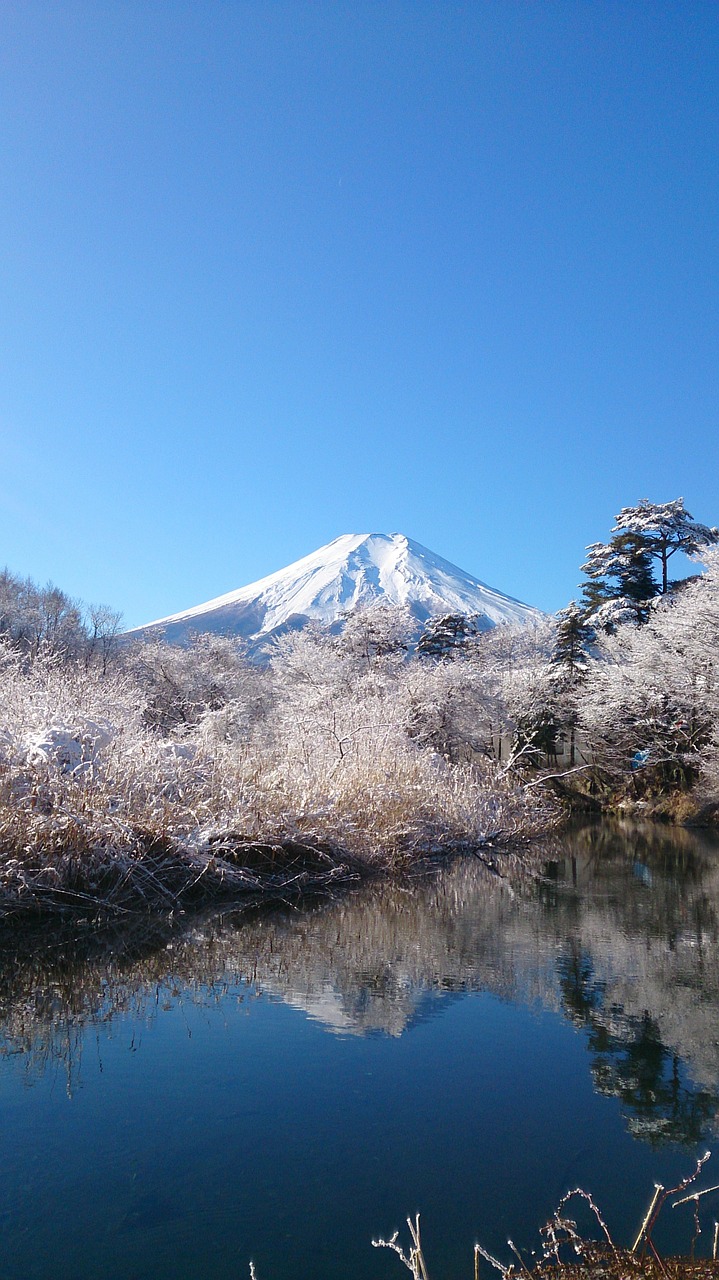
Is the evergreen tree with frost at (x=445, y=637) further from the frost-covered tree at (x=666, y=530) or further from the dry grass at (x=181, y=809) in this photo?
the dry grass at (x=181, y=809)

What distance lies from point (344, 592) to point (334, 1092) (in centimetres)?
11313

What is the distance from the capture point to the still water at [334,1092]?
2.91m

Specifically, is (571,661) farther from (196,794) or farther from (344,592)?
(344,592)

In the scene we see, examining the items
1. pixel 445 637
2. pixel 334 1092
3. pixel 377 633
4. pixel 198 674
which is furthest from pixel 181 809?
pixel 198 674

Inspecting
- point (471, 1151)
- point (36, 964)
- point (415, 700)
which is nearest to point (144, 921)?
point (36, 964)

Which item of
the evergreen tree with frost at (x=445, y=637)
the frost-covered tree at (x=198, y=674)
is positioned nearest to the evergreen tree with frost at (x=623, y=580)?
the evergreen tree with frost at (x=445, y=637)

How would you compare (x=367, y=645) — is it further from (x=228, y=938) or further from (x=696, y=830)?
(x=228, y=938)

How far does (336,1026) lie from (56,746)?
183 inches

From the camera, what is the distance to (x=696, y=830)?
17.6 metres

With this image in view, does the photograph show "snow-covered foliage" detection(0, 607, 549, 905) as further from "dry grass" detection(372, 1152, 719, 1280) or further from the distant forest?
"dry grass" detection(372, 1152, 719, 1280)

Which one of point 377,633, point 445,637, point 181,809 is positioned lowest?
point 181,809

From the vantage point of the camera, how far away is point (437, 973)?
6.22 m

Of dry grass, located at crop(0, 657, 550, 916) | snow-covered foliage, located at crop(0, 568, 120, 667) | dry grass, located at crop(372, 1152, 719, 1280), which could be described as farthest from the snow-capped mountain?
dry grass, located at crop(372, 1152, 719, 1280)

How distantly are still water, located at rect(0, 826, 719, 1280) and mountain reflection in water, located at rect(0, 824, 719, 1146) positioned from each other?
0.03 metres
